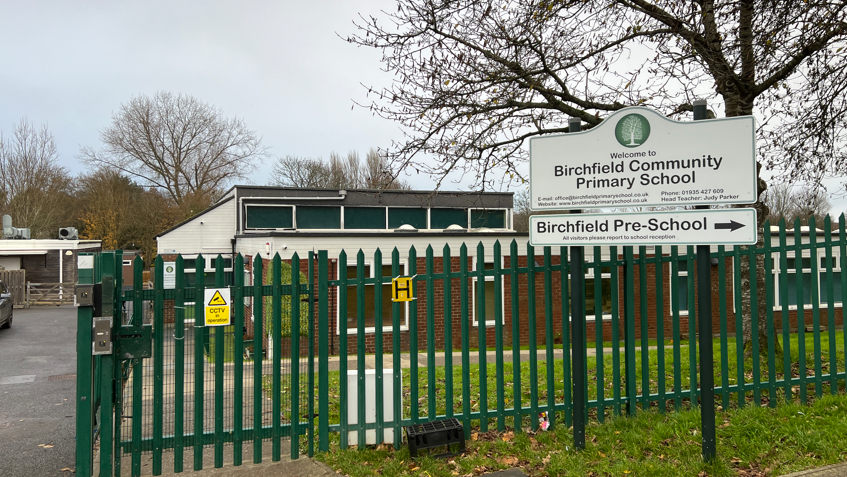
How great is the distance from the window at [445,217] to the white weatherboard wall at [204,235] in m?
7.91

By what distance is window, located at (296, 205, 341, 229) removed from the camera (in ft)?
68.3

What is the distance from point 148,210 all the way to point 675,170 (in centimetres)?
3737

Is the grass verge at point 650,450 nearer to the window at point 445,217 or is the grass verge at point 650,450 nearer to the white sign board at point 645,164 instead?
the white sign board at point 645,164

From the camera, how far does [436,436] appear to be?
4.46m

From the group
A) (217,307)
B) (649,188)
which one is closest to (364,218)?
(217,307)

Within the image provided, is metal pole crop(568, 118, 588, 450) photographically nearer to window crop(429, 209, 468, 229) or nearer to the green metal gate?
the green metal gate

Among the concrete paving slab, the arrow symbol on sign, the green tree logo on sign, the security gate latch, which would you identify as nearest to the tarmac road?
the security gate latch

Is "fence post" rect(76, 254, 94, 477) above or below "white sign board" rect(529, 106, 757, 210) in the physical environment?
below

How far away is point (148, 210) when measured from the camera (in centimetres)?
3575

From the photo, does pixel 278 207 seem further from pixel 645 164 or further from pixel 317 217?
pixel 645 164

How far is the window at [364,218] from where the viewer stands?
70.4 ft

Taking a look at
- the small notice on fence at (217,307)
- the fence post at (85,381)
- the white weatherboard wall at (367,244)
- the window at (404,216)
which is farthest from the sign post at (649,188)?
the window at (404,216)

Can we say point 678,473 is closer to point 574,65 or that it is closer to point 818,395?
point 818,395

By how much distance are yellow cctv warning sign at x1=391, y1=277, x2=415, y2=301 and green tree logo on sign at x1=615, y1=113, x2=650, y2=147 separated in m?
2.09
